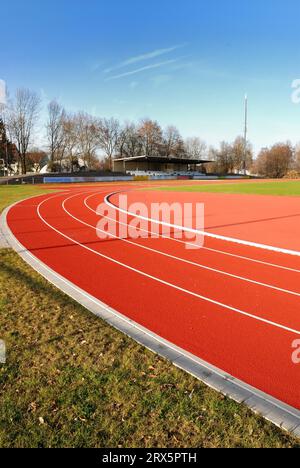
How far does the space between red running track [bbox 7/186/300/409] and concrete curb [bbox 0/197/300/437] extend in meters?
0.16

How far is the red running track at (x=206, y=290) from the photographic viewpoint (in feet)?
14.1

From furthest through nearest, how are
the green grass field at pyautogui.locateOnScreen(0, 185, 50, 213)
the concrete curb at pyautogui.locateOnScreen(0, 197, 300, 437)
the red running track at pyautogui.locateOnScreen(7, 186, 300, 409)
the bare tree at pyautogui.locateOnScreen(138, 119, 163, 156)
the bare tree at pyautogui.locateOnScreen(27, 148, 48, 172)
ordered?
1. the bare tree at pyautogui.locateOnScreen(138, 119, 163, 156)
2. the bare tree at pyautogui.locateOnScreen(27, 148, 48, 172)
3. the green grass field at pyautogui.locateOnScreen(0, 185, 50, 213)
4. the red running track at pyautogui.locateOnScreen(7, 186, 300, 409)
5. the concrete curb at pyautogui.locateOnScreen(0, 197, 300, 437)

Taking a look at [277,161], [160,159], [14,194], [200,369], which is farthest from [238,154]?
[200,369]

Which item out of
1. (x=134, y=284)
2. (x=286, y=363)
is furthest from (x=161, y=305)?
(x=286, y=363)

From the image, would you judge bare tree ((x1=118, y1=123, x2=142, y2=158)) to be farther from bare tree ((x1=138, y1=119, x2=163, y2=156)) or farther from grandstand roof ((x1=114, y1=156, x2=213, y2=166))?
grandstand roof ((x1=114, y1=156, x2=213, y2=166))

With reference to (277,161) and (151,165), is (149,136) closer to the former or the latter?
(151,165)

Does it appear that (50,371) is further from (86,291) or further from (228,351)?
(86,291)

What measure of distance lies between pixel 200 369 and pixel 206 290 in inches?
107

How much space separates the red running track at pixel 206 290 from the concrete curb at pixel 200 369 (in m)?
0.16

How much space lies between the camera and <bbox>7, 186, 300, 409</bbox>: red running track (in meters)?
4.29

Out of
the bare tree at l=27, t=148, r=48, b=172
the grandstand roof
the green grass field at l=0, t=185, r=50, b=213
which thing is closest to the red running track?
→ the green grass field at l=0, t=185, r=50, b=213

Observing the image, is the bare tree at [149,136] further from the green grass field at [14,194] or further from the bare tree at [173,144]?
the green grass field at [14,194]

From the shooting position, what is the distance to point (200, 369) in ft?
12.8

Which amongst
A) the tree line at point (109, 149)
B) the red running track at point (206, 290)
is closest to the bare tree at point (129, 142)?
the tree line at point (109, 149)
